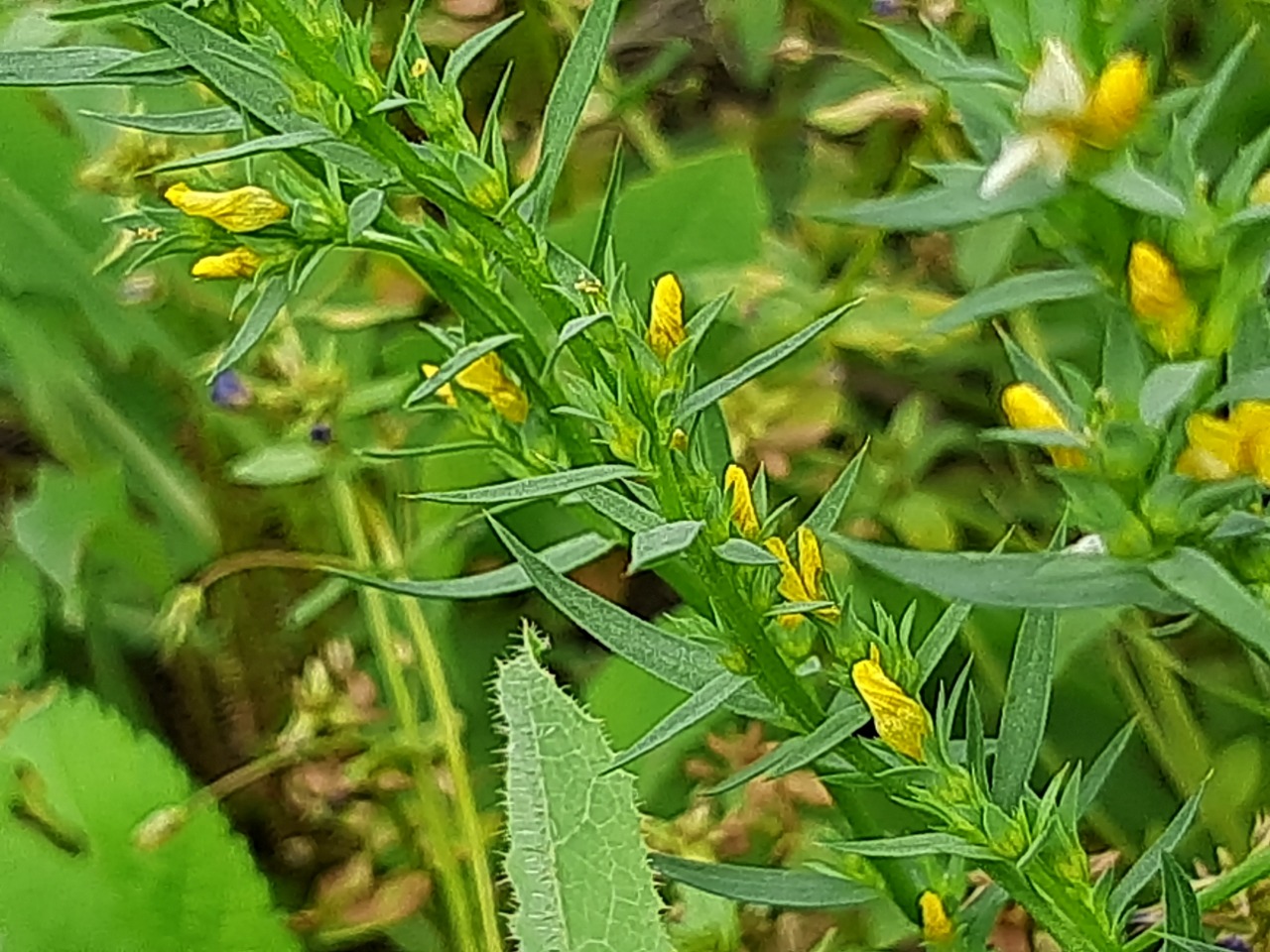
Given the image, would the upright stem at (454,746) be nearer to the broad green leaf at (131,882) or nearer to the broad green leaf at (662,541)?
the broad green leaf at (131,882)

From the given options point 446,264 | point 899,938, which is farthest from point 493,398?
point 899,938

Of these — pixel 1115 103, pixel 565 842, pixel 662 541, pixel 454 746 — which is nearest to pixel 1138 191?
pixel 1115 103

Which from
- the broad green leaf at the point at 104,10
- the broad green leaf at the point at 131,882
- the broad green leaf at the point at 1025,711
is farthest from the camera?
the broad green leaf at the point at 131,882

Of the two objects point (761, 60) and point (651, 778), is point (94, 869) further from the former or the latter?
point (761, 60)

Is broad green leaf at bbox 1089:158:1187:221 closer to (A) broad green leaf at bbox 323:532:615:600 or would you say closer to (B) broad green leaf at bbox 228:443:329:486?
(A) broad green leaf at bbox 323:532:615:600

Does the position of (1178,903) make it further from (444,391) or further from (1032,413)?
(444,391)

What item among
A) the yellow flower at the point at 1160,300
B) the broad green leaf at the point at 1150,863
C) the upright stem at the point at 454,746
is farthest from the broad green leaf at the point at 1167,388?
the upright stem at the point at 454,746
